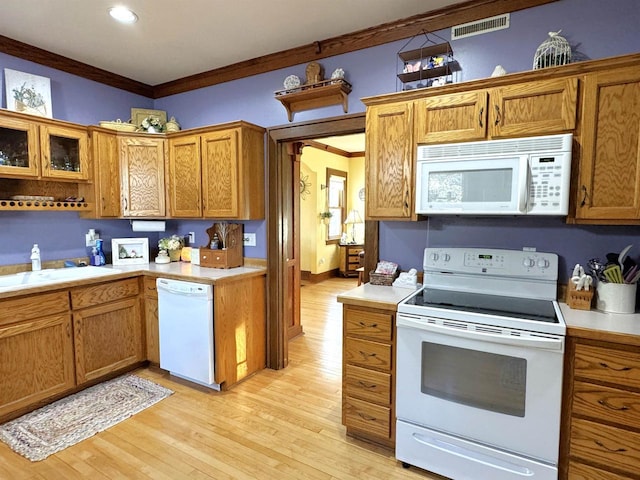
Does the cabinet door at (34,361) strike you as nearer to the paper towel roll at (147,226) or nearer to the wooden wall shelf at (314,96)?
the paper towel roll at (147,226)

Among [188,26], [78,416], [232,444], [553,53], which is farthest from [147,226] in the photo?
[553,53]

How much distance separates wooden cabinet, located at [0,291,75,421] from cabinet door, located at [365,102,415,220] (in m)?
2.36

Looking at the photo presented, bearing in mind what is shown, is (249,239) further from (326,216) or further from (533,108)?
(326,216)

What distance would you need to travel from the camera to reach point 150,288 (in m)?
3.04

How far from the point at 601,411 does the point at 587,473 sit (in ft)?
1.01

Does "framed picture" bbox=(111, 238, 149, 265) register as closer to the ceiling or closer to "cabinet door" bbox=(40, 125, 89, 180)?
"cabinet door" bbox=(40, 125, 89, 180)

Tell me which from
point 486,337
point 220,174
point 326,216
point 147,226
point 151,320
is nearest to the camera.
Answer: point 486,337

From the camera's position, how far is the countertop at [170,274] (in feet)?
7.83

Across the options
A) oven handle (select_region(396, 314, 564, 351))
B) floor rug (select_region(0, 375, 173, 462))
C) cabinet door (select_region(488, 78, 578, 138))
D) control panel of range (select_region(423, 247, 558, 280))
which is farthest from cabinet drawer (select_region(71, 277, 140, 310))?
cabinet door (select_region(488, 78, 578, 138))

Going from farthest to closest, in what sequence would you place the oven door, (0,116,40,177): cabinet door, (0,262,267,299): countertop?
(0,116,40,177): cabinet door < (0,262,267,299): countertop < the oven door

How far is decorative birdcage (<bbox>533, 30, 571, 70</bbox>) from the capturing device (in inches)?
73.4

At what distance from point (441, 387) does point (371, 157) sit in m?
1.42

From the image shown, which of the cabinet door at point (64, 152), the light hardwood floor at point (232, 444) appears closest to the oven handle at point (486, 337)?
the light hardwood floor at point (232, 444)

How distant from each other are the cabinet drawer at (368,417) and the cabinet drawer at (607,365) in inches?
39.3
